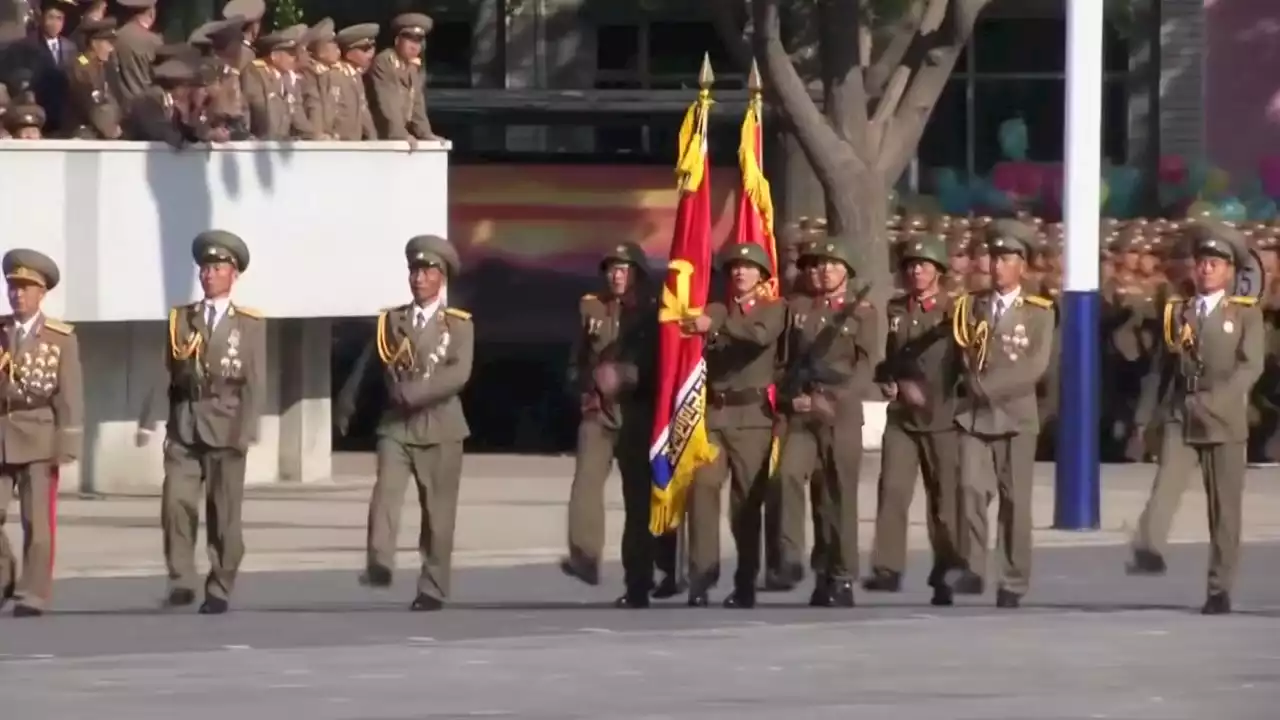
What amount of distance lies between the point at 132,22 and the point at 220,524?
297 inches

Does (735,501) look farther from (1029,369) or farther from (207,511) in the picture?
(207,511)

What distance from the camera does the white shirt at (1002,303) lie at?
15906 mm

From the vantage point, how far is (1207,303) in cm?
1559

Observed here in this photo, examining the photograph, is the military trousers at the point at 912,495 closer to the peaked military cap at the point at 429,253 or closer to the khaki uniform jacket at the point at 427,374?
the khaki uniform jacket at the point at 427,374

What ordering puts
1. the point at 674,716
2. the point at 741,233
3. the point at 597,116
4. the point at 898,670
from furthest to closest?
the point at 597,116 → the point at 741,233 → the point at 898,670 → the point at 674,716

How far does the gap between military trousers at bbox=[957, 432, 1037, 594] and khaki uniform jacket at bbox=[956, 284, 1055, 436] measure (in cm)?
7

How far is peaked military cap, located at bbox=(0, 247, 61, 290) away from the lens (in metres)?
15.6

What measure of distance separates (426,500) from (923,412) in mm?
2408

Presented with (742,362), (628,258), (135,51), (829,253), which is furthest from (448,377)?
(135,51)

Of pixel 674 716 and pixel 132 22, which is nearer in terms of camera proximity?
pixel 674 716

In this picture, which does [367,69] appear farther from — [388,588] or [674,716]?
[674,716]

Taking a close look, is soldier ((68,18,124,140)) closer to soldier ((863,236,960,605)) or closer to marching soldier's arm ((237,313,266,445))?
marching soldier's arm ((237,313,266,445))

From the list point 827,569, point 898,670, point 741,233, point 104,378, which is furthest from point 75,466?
point 898,670

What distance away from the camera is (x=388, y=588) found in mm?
16688
